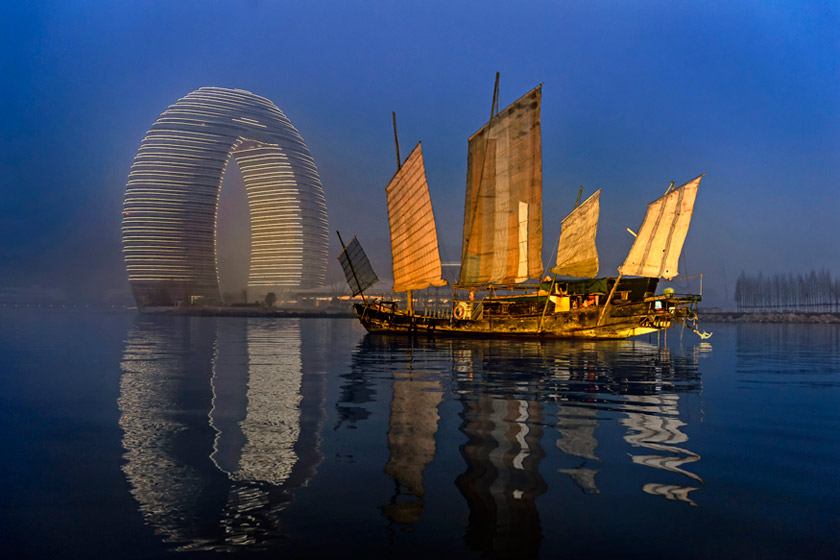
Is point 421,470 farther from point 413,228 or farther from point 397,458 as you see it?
point 413,228

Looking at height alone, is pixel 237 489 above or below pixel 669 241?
below

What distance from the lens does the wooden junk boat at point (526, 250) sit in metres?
44.5

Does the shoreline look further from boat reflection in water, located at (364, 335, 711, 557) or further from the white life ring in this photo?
boat reflection in water, located at (364, 335, 711, 557)

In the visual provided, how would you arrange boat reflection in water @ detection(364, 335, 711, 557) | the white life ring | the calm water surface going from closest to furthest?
the calm water surface < boat reflection in water @ detection(364, 335, 711, 557) < the white life ring

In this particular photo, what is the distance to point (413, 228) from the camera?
47.9 meters

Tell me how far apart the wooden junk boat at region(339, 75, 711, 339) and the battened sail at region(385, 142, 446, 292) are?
0.29 feet

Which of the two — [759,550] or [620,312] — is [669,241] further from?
[759,550]

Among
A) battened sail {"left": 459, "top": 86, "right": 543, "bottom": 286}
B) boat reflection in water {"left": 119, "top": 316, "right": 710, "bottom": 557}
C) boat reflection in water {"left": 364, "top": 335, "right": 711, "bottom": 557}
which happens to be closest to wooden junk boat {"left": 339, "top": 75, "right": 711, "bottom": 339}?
battened sail {"left": 459, "top": 86, "right": 543, "bottom": 286}

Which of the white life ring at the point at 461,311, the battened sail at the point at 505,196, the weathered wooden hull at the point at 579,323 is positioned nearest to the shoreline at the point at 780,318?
the weathered wooden hull at the point at 579,323

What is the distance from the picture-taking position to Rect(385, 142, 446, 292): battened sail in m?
45.8

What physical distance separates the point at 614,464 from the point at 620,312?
3997 cm

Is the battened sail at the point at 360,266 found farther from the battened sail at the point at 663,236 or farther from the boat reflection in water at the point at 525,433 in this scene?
the boat reflection in water at the point at 525,433

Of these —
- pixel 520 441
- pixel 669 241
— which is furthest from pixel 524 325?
pixel 520 441

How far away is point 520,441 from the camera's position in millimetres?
9914
